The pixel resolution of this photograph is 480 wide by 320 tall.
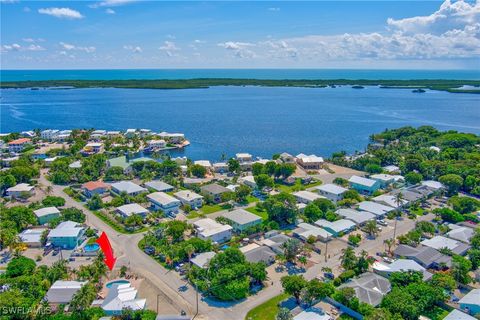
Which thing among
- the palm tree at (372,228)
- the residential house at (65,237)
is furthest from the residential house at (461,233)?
the residential house at (65,237)

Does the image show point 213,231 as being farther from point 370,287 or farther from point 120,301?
point 370,287

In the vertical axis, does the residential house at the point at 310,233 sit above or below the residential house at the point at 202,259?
below

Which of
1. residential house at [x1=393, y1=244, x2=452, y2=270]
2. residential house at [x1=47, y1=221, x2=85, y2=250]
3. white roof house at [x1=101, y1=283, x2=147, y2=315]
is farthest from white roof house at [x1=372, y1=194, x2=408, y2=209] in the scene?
residential house at [x1=47, y1=221, x2=85, y2=250]

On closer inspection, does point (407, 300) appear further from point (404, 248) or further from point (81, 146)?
point (81, 146)

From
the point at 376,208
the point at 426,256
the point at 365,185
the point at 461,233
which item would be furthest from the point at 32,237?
the point at 461,233

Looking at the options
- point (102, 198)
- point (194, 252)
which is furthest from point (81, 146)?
point (194, 252)

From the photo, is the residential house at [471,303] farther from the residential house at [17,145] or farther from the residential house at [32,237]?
the residential house at [17,145]
